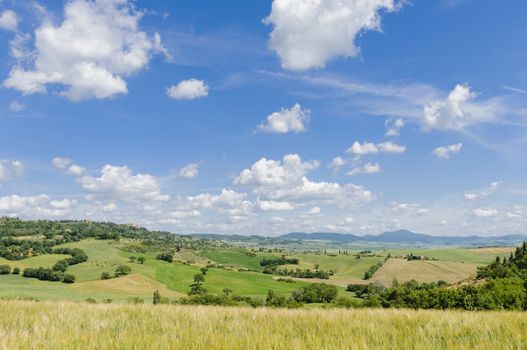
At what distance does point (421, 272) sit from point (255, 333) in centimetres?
18604

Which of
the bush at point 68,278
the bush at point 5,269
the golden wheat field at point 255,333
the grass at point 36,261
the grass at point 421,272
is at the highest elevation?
the golden wheat field at point 255,333

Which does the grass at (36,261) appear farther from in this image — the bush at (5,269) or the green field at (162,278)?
the bush at (5,269)

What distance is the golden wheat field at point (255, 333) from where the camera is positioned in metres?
4.82

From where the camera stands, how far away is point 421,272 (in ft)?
575

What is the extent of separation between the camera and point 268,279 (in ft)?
569

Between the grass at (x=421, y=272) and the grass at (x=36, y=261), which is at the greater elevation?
the grass at (x=421, y=272)

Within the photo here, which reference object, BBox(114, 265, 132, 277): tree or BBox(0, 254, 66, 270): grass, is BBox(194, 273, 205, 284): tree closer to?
BBox(114, 265, 132, 277): tree

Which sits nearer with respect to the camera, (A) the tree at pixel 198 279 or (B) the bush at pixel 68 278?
(B) the bush at pixel 68 278

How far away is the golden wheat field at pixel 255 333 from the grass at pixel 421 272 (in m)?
166

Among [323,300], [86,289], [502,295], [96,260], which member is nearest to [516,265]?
[502,295]

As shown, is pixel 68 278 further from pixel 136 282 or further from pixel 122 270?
pixel 136 282

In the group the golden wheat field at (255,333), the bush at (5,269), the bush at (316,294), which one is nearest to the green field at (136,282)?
the bush at (5,269)

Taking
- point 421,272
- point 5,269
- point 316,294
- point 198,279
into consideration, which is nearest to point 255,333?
point 316,294

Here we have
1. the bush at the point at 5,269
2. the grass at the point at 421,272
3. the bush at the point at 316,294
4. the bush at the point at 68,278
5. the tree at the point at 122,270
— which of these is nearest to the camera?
the bush at the point at 316,294
